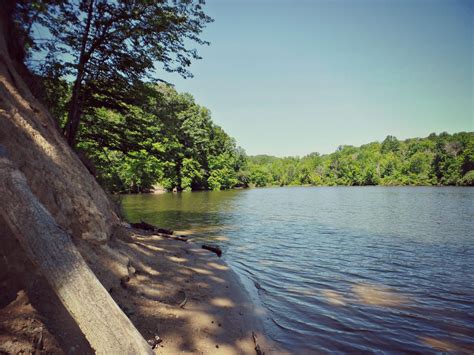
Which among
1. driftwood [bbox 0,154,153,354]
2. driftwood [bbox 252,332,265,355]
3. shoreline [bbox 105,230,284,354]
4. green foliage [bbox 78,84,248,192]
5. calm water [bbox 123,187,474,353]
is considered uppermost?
green foliage [bbox 78,84,248,192]

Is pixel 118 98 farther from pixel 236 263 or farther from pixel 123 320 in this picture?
pixel 123 320

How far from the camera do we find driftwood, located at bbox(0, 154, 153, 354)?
2.13 m

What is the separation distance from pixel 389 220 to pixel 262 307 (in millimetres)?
15198

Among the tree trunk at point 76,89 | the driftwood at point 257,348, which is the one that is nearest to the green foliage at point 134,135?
the tree trunk at point 76,89

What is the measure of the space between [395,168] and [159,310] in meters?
113

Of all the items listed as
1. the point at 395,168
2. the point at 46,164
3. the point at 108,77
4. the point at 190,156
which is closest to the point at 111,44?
the point at 108,77

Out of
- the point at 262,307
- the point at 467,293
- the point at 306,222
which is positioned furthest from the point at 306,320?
the point at 306,222

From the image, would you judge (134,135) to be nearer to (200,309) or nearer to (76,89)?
(76,89)

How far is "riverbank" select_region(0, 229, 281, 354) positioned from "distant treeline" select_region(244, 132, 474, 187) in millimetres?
82581

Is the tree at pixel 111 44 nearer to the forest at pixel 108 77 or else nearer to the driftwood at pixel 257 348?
the forest at pixel 108 77

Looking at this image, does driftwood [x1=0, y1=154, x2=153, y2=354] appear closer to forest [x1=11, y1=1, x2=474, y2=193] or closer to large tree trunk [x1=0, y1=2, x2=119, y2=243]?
large tree trunk [x1=0, y1=2, x2=119, y2=243]

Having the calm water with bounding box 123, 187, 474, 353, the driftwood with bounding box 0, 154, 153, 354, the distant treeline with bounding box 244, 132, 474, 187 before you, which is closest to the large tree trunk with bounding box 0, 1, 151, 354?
the driftwood with bounding box 0, 154, 153, 354

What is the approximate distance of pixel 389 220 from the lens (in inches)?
692

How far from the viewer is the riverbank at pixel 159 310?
2570 millimetres
